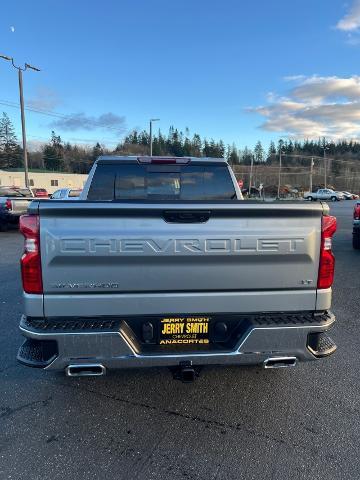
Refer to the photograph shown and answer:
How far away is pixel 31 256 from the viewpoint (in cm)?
268

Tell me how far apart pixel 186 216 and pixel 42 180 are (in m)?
81.6

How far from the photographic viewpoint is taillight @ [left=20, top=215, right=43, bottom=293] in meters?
2.65

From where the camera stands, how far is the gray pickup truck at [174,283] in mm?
2689

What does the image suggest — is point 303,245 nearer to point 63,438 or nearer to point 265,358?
point 265,358

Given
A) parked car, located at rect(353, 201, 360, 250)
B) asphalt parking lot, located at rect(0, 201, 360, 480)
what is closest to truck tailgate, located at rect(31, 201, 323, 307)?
asphalt parking lot, located at rect(0, 201, 360, 480)

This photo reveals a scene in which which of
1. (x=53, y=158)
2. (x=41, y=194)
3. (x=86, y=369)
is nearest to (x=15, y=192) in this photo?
(x=41, y=194)

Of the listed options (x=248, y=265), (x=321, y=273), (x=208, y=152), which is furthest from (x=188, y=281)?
(x=208, y=152)

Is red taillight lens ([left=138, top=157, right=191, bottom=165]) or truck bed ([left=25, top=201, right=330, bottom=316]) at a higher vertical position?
red taillight lens ([left=138, top=157, right=191, bottom=165])

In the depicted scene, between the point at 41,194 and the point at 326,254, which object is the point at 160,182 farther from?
the point at 41,194

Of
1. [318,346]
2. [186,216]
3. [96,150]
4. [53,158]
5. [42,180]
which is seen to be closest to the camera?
[186,216]

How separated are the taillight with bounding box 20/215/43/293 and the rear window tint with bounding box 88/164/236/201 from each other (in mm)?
2011

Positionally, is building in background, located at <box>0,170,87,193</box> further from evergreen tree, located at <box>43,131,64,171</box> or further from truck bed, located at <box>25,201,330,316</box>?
truck bed, located at <box>25,201,330,316</box>

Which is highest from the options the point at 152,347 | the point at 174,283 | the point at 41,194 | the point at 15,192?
the point at 174,283

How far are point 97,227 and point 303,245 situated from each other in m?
1.45
